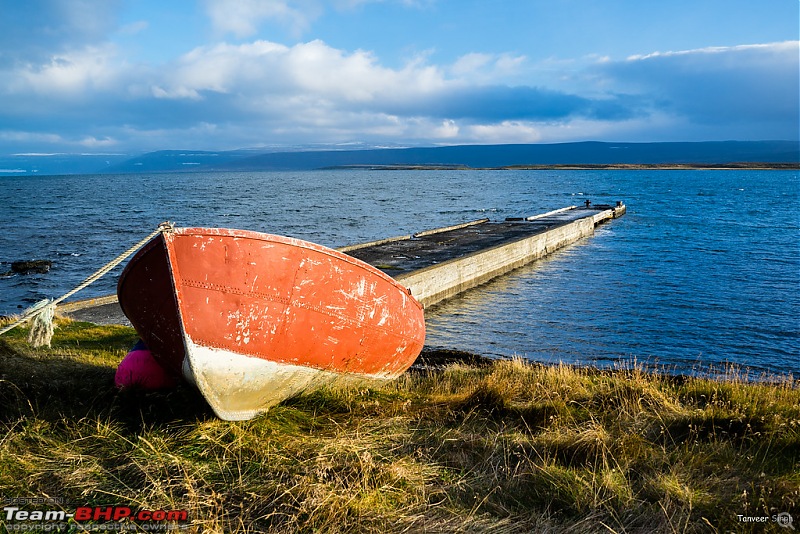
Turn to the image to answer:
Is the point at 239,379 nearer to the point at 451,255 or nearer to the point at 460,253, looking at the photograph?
the point at 451,255

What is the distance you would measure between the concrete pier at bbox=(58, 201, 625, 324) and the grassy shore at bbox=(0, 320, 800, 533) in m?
7.40

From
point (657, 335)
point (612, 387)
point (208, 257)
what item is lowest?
point (657, 335)

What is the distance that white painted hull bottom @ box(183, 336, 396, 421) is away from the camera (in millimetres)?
5242

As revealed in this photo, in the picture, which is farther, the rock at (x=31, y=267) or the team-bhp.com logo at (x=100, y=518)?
the rock at (x=31, y=267)

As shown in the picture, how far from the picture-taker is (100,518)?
157 inches

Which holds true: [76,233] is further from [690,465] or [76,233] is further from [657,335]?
[690,465]

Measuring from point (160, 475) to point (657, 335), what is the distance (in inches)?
489

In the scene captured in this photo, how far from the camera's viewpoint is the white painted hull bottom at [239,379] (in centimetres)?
524

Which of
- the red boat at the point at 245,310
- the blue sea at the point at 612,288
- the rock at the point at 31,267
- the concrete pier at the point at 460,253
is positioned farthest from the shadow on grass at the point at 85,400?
the rock at the point at 31,267

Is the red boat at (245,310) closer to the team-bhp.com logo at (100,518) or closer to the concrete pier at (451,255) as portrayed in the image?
the team-bhp.com logo at (100,518)

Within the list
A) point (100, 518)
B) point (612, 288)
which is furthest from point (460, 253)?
point (100, 518)

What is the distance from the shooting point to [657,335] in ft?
46.2

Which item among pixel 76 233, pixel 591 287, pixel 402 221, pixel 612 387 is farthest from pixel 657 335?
pixel 76 233

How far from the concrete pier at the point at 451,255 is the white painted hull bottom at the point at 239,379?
7547 millimetres
